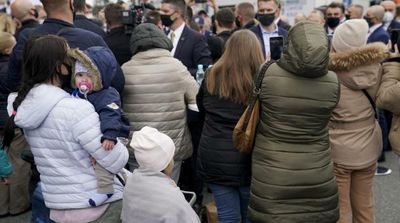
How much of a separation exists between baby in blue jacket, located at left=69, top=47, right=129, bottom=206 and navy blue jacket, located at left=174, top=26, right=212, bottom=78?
2067mm

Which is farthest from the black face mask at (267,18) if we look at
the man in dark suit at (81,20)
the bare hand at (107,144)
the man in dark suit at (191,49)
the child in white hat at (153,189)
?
the bare hand at (107,144)

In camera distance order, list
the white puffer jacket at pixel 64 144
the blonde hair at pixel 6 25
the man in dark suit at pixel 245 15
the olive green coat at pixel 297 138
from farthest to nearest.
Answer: the man in dark suit at pixel 245 15, the blonde hair at pixel 6 25, the olive green coat at pixel 297 138, the white puffer jacket at pixel 64 144

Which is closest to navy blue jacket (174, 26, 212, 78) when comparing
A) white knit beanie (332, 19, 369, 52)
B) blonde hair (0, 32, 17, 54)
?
blonde hair (0, 32, 17, 54)

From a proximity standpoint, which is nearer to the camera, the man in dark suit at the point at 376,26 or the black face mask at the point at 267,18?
the black face mask at the point at 267,18

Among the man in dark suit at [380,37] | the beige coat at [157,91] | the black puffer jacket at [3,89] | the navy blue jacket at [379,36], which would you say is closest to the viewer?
the beige coat at [157,91]

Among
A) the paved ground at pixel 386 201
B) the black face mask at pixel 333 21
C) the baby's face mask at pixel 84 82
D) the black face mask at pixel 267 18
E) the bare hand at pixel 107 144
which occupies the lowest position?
the paved ground at pixel 386 201

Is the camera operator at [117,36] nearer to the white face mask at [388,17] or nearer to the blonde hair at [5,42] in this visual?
the blonde hair at [5,42]

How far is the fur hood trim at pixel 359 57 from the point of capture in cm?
303

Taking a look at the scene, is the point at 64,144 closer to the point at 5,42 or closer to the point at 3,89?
the point at 3,89

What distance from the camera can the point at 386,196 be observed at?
187 inches

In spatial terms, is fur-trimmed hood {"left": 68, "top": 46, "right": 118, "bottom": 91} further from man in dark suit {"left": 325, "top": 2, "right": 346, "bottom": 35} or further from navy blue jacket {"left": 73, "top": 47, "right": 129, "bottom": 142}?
man in dark suit {"left": 325, "top": 2, "right": 346, "bottom": 35}

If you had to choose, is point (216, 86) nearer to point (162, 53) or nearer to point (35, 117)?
point (162, 53)

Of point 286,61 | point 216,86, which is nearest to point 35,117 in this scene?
point 216,86

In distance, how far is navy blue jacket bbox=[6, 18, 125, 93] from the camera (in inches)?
124
